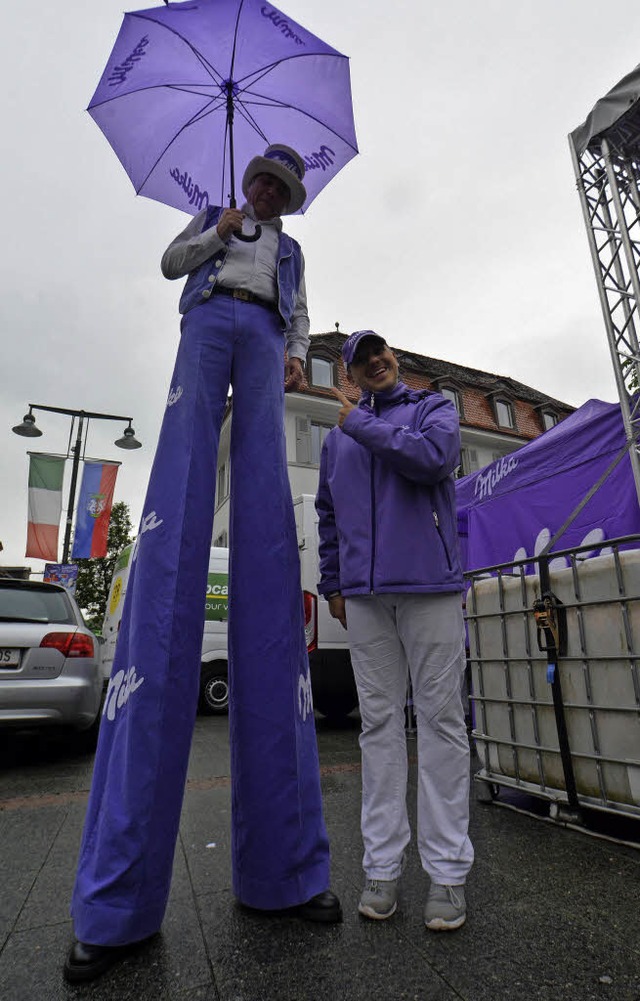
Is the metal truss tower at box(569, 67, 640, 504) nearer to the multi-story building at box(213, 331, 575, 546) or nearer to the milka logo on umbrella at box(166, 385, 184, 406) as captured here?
the milka logo on umbrella at box(166, 385, 184, 406)

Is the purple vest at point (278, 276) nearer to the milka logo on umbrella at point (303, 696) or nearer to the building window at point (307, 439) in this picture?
the milka logo on umbrella at point (303, 696)

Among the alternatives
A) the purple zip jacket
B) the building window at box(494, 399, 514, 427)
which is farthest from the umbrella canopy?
the building window at box(494, 399, 514, 427)

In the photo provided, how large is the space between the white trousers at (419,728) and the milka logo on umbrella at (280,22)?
2.54m

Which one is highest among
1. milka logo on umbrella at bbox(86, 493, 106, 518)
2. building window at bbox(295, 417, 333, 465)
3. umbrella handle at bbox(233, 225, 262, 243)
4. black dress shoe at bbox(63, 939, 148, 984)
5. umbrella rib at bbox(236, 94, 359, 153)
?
building window at bbox(295, 417, 333, 465)

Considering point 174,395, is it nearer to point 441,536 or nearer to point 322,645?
point 441,536

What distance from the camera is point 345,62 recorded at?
108 inches

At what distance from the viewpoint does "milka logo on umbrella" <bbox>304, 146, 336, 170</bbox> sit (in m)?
2.73

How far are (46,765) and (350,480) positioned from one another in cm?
396

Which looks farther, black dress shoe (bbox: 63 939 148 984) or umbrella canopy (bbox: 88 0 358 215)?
umbrella canopy (bbox: 88 0 358 215)

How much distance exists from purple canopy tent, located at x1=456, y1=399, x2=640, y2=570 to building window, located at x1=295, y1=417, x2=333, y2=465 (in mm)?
12278

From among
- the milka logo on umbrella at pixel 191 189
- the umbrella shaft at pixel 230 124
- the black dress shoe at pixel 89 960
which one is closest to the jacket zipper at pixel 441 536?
the black dress shoe at pixel 89 960

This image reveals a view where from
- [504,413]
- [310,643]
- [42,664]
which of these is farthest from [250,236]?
[504,413]

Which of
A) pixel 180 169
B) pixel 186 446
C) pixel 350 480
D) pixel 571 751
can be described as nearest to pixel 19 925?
pixel 186 446

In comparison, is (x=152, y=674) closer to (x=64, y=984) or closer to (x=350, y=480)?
(x=64, y=984)
